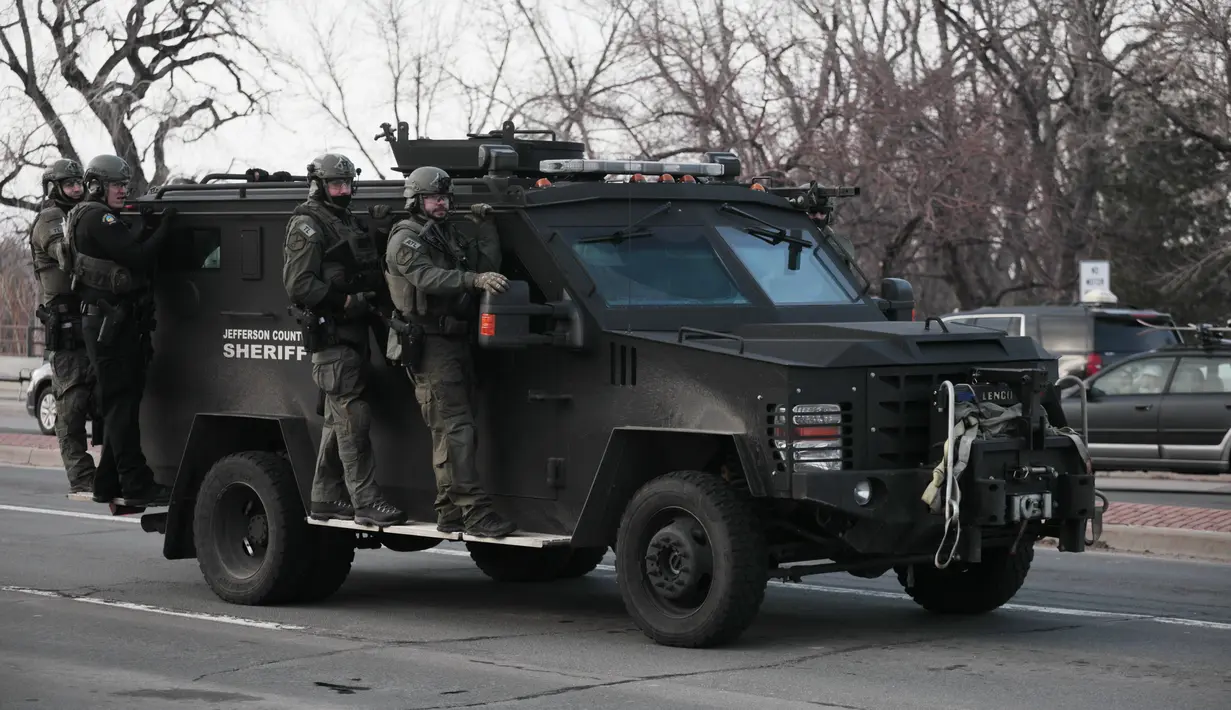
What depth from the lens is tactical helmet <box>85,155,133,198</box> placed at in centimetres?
1068

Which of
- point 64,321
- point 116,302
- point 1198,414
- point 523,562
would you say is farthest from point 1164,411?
point 64,321

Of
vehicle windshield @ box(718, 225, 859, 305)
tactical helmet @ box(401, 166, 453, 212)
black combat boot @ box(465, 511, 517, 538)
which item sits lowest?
black combat boot @ box(465, 511, 517, 538)

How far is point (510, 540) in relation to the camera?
29.9 feet

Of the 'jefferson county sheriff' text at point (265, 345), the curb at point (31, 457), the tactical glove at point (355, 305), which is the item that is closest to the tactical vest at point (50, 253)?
the 'jefferson county sheriff' text at point (265, 345)

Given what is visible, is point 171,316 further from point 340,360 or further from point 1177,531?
point 1177,531

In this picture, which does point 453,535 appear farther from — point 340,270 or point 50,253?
point 50,253

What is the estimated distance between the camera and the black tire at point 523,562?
36.3ft

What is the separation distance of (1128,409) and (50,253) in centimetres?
1183

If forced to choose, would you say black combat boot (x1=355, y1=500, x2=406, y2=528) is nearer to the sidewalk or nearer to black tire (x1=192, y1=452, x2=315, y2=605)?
black tire (x1=192, y1=452, x2=315, y2=605)

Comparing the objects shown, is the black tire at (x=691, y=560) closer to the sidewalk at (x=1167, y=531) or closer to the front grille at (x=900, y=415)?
the front grille at (x=900, y=415)

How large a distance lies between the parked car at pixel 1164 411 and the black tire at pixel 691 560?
10.5 meters

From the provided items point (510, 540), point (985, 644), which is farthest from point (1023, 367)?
point (510, 540)

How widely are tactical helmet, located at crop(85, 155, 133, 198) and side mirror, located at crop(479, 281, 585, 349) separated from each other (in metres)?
2.99

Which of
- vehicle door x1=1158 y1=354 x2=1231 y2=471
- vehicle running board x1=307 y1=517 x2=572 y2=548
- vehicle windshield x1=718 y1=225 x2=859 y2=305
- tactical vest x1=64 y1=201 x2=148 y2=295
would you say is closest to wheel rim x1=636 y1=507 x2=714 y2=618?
vehicle running board x1=307 y1=517 x2=572 y2=548
